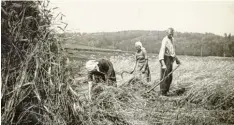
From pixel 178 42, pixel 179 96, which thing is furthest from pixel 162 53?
pixel 179 96

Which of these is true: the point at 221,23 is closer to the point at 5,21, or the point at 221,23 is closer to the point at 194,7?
the point at 194,7

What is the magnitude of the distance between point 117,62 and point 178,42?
79 centimetres

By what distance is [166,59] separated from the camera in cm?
418

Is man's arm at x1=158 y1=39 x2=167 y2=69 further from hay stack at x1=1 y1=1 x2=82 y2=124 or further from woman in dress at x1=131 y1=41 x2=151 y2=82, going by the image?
hay stack at x1=1 y1=1 x2=82 y2=124

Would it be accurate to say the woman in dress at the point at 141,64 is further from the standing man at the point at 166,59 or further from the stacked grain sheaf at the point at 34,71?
the stacked grain sheaf at the point at 34,71

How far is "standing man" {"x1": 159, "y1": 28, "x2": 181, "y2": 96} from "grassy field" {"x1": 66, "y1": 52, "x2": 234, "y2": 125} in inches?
3.9

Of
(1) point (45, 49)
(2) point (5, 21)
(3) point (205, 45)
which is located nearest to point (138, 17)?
(3) point (205, 45)

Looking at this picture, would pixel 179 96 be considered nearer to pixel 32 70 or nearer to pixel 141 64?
pixel 141 64

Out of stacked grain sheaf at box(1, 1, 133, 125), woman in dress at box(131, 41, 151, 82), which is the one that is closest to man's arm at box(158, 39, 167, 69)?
woman in dress at box(131, 41, 151, 82)

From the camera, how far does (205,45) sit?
4.14 m

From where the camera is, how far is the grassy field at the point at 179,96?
3.56m

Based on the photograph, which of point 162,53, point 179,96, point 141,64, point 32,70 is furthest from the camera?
point 141,64

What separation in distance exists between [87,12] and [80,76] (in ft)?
2.32

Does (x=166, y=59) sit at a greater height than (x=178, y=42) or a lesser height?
lesser
